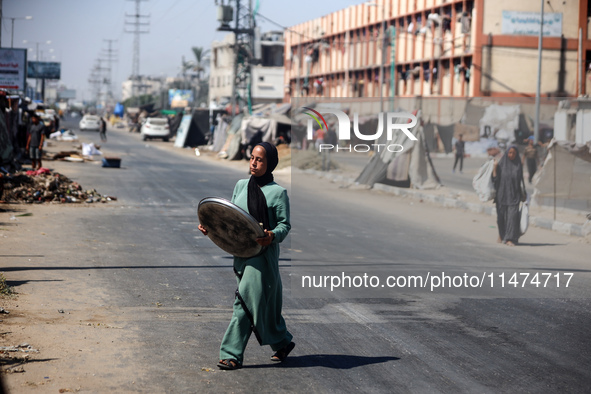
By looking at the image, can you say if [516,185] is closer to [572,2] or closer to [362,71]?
[572,2]

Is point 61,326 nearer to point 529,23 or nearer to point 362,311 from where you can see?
point 362,311

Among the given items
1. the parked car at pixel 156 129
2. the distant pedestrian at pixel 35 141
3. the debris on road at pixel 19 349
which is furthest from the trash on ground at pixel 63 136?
the debris on road at pixel 19 349

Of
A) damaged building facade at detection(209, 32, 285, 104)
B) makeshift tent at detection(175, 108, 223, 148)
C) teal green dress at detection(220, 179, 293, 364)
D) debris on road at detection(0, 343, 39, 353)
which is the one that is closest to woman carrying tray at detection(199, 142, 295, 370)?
teal green dress at detection(220, 179, 293, 364)

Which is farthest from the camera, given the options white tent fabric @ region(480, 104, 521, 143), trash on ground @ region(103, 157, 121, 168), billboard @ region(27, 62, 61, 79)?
billboard @ region(27, 62, 61, 79)

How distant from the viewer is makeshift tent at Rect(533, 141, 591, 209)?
50.7 ft

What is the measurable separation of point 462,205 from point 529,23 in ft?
101

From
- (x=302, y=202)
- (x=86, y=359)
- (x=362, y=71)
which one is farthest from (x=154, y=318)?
(x=362, y=71)

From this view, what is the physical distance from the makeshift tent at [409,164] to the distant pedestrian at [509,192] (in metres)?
9.14

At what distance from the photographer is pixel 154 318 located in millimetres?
7020

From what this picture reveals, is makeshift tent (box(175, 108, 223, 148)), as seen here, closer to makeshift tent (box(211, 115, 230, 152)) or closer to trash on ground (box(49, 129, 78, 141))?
makeshift tent (box(211, 115, 230, 152))

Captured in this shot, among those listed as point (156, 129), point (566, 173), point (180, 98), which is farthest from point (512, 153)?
point (180, 98)

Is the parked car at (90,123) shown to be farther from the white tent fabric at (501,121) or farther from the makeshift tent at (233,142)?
the white tent fabric at (501,121)

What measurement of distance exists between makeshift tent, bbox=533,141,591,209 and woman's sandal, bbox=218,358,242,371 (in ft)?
38.2

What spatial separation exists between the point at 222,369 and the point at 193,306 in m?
2.23
